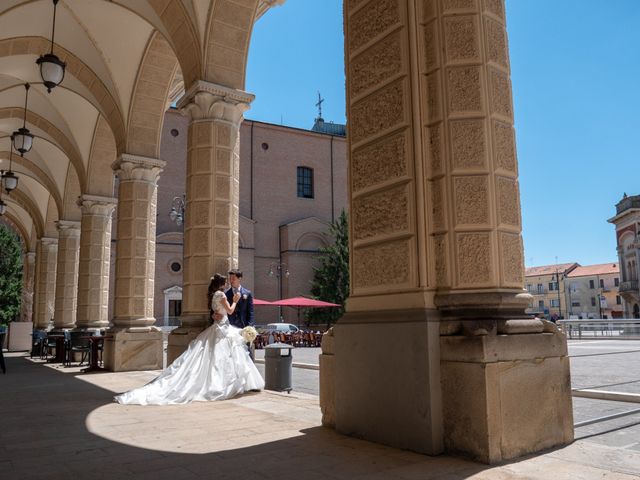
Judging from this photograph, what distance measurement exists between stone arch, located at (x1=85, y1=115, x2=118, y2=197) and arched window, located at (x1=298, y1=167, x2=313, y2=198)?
24696 mm

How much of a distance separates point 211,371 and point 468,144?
4.46 meters

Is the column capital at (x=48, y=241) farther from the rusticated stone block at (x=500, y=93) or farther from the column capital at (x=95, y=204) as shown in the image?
the rusticated stone block at (x=500, y=93)

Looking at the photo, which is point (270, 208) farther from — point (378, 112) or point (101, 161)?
point (378, 112)

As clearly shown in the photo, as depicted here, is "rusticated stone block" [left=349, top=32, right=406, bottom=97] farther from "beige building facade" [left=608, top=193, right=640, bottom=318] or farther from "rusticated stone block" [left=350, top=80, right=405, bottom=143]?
"beige building facade" [left=608, top=193, right=640, bottom=318]

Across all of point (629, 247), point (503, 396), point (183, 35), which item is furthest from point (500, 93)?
point (629, 247)

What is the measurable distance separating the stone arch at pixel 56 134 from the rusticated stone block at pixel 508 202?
1318cm

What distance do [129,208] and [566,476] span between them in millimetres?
10117

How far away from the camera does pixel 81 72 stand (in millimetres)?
12125

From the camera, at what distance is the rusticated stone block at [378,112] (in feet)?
13.8

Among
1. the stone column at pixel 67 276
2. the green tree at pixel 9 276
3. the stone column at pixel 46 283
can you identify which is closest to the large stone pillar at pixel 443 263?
the stone column at pixel 67 276

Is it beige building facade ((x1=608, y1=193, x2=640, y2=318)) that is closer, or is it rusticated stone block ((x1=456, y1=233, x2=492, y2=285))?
rusticated stone block ((x1=456, y1=233, x2=492, y2=285))

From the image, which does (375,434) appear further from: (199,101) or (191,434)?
(199,101)

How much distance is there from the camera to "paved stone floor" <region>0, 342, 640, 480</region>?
3211 mm

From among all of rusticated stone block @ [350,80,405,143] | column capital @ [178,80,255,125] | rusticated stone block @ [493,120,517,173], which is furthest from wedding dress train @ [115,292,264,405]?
rusticated stone block @ [493,120,517,173]
